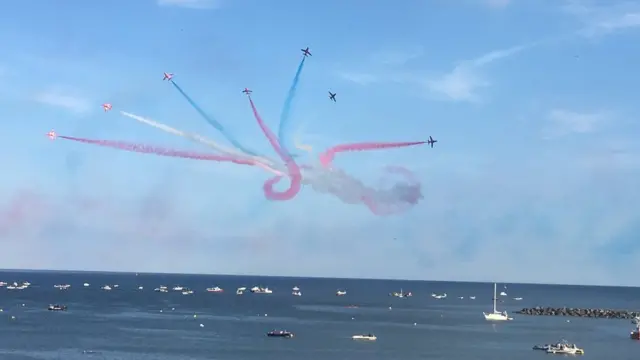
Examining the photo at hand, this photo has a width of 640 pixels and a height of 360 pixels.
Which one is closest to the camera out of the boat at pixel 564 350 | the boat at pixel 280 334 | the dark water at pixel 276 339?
the dark water at pixel 276 339

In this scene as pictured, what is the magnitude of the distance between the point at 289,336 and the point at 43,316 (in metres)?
74.8

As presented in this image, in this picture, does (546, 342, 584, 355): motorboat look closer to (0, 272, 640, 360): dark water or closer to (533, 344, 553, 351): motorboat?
(533, 344, 553, 351): motorboat

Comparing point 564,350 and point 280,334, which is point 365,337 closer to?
point 280,334

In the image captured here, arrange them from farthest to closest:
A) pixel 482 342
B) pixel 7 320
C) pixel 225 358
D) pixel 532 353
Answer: pixel 7 320 < pixel 482 342 < pixel 532 353 < pixel 225 358

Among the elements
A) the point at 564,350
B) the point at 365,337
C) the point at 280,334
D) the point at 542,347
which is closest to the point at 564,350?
the point at 564,350

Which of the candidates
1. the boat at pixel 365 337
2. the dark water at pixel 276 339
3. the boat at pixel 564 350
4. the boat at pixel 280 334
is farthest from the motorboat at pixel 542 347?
the boat at pixel 280 334

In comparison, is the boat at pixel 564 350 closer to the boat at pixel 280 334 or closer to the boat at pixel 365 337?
the boat at pixel 365 337

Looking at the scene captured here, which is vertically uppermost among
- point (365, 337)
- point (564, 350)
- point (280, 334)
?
point (365, 337)

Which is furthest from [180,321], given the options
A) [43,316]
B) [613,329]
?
[613,329]

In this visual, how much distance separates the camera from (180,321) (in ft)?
601

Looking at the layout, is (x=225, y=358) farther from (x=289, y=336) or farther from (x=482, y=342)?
(x=482, y=342)

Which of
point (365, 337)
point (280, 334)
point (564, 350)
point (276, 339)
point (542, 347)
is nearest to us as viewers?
point (564, 350)

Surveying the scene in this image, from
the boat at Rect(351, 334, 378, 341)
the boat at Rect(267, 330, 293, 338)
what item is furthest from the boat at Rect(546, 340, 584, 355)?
the boat at Rect(267, 330, 293, 338)

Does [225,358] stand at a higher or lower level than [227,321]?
lower
